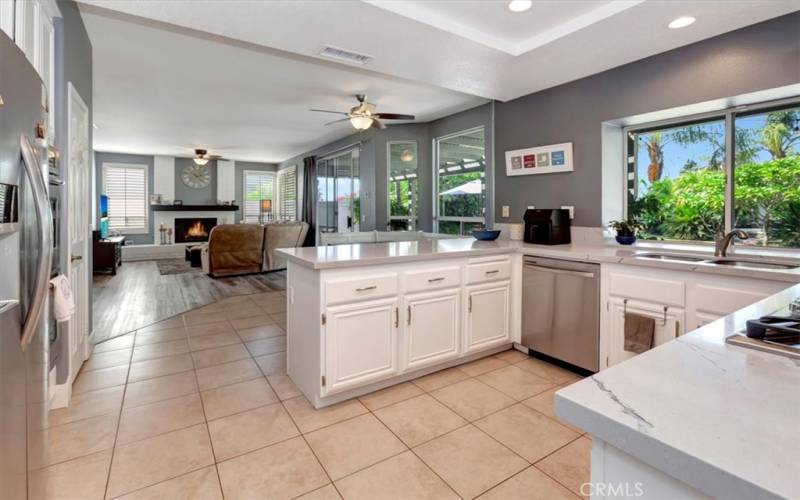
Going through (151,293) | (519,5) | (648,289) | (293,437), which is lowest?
(293,437)

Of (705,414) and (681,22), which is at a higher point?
(681,22)

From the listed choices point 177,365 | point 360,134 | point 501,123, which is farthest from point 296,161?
point 177,365

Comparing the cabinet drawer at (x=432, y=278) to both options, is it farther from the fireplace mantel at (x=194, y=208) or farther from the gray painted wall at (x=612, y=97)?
the fireplace mantel at (x=194, y=208)

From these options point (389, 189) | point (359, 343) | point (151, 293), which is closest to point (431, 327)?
point (359, 343)

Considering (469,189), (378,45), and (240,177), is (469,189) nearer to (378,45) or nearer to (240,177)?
(378,45)

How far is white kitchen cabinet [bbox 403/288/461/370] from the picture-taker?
2.65 meters

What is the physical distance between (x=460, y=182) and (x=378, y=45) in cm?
287

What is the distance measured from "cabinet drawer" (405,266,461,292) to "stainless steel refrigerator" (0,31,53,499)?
1.80 meters

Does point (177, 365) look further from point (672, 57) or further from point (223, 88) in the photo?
point (672, 57)

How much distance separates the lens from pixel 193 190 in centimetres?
1027

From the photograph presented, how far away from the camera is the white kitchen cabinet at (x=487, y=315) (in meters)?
2.98

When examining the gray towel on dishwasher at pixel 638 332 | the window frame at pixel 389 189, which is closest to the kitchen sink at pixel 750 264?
the gray towel on dishwasher at pixel 638 332

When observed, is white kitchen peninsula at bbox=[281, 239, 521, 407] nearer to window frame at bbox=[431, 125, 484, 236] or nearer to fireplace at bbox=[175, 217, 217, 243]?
window frame at bbox=[431, 125, 484, 236]

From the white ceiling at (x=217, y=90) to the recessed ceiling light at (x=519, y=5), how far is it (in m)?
1.79
